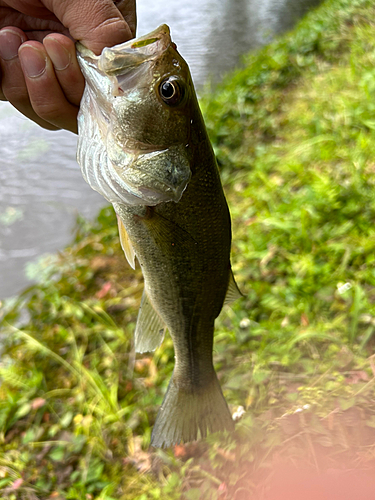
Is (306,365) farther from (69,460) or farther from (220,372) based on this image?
(69,460)

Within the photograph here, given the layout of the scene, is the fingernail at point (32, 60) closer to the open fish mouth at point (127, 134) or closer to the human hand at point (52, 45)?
the human hand at point (52, 45)

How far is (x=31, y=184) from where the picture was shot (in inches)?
192

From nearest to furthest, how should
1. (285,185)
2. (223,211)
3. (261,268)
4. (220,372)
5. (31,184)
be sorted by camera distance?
(223,211) → (220,372) → (261,268) → (285,185) → (31,184)

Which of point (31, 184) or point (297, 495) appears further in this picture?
point (31, 184)

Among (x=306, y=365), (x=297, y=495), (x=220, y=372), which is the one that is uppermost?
(x=297, y=495)

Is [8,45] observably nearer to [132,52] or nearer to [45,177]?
[132,52]

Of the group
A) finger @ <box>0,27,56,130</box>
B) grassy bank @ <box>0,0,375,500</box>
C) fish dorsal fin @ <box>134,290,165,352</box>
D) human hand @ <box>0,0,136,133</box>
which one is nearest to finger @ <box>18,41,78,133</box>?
human hand @ <box>0,0,136,133</box>

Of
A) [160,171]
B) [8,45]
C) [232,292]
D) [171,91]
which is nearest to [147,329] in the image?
[232,292]

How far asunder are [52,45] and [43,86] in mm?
152

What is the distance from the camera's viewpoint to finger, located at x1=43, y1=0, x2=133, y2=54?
3.87 ft

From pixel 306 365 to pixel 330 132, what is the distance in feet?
8.49

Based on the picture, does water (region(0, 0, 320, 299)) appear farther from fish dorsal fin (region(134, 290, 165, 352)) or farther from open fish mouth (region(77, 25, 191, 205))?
open fish mouth (region(77, 25, 191, 205))

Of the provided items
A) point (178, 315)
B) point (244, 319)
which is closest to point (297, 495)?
point (178, 315)

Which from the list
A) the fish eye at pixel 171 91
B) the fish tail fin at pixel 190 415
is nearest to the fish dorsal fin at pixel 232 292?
the fish tail fin at pixel 190 415
